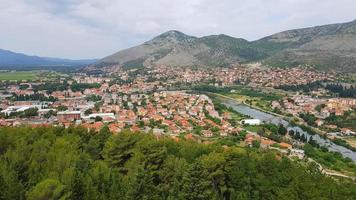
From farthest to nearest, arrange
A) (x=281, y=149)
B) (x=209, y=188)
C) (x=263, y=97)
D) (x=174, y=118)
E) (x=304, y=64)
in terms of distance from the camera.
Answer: (x=304, y=64) < (x=263, y=97) < (x=174, y=118) < (x=281, y=149) < (x=209, y=188)

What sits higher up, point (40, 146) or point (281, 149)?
point (40, 146)

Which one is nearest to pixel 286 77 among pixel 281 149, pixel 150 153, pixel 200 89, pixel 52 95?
pixel 200 89

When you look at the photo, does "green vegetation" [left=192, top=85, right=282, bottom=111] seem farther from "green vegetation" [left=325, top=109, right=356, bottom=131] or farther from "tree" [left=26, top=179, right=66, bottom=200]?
"tree" [left=26, top=179, right=66, bottom=200]

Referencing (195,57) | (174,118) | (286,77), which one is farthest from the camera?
(195,57)

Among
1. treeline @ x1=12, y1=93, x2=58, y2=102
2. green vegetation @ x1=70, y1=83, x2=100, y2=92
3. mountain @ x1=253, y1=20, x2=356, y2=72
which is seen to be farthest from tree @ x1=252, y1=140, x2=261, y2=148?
mountain @ x1=253, y1=20, x2=356, y2=72

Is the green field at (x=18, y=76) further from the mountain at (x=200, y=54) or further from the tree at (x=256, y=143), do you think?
the tree at (x=256, y=143)

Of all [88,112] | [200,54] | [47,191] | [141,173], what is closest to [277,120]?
[88,112]

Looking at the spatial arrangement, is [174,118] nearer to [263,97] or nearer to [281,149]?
[281,149]
